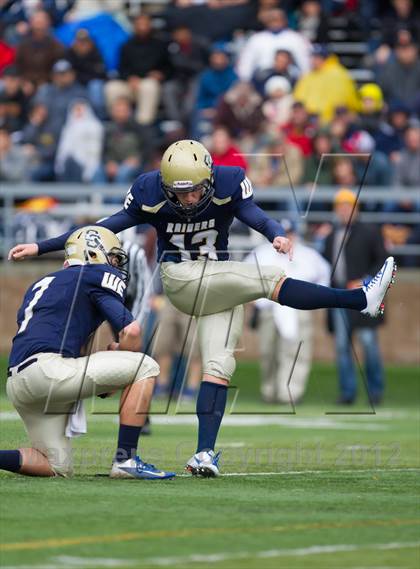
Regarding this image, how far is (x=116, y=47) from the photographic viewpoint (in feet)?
71.1

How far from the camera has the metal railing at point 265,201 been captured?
18.4m

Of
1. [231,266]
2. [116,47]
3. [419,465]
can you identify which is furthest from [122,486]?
[116,47]

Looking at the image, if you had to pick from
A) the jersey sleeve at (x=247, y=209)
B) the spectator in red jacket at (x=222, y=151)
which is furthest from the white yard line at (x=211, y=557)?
the spectator in red jacket at (x=222, y=151)

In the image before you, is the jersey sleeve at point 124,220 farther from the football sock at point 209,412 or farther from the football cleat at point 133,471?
the football cleat at point 133,471

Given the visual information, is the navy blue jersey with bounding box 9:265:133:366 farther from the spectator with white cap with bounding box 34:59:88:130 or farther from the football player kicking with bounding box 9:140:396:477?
the spectator with white cap with bounding box 34:59:88:130

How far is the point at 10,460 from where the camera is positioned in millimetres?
8180

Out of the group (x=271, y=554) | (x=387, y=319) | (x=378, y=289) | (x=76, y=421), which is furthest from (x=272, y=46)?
(x=271, y=554)

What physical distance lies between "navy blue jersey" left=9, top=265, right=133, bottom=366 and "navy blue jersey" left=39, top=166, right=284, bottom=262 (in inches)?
27.9

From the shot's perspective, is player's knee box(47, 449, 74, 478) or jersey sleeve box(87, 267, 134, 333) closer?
jersey sleeve box(87, 267, 134, 333)

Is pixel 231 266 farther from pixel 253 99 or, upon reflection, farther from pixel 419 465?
pixel 253 99

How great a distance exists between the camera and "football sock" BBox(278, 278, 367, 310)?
8.92 meters

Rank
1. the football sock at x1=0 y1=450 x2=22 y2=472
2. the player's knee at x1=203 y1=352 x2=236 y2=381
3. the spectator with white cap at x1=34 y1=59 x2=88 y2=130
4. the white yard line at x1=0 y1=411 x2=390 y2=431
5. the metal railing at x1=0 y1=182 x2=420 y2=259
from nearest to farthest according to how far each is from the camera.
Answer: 1. the football sock at x1=0 y1=450 x2=22 y2=472
2. the player's knee at x1=203 y1=352 x2=236 y2=381
3. the white yard line at x1=0 y1=411 x2=390 y2=431
4. the metal railing at x1=0 y1=182 x2=420 y2=259
5. the spectator with white cap at x1=34 y1=59 x2=88 y2=130

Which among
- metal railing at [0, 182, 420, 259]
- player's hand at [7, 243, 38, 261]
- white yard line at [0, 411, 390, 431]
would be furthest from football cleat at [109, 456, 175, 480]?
metal railing at [0, 182, 420, 259]

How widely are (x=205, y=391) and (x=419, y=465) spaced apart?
1.93 metres
